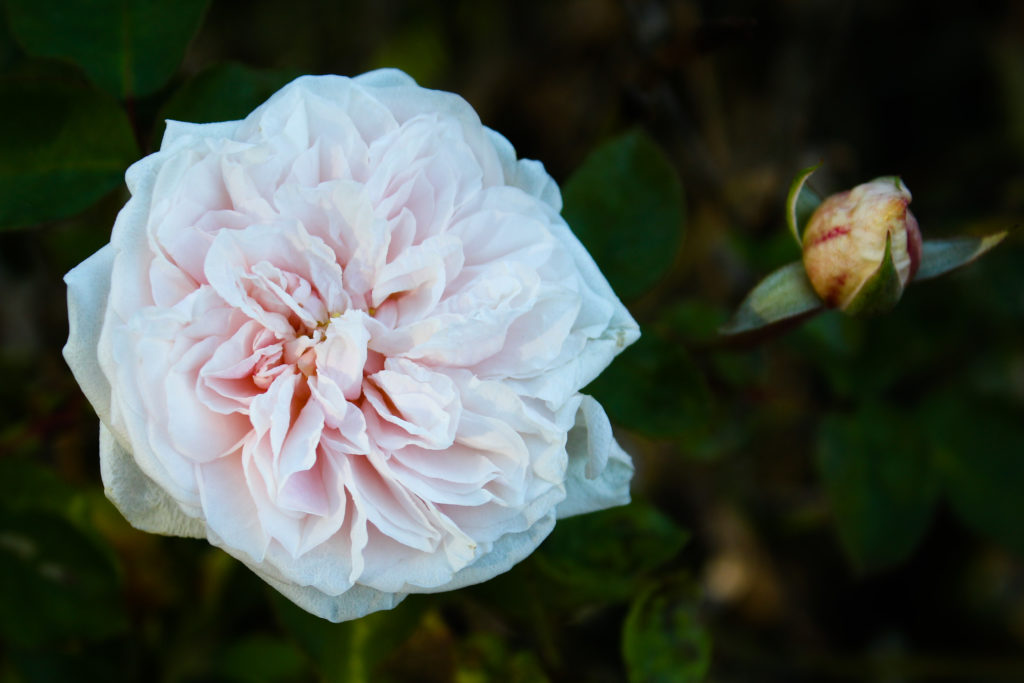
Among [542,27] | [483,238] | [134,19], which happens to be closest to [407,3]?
[542,27]

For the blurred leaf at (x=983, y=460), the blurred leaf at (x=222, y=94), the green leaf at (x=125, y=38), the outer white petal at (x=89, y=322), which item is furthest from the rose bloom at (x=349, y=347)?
the blurred leaf at (x=983, y=460)

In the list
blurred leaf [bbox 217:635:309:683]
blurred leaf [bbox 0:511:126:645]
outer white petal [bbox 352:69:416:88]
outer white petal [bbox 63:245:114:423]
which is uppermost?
outer white petal [bbox 352:69:416:88]

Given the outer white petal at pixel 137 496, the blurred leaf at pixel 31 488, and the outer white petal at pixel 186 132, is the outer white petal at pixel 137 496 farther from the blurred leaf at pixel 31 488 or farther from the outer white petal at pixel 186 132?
the blurred leaf at pixel 31 488

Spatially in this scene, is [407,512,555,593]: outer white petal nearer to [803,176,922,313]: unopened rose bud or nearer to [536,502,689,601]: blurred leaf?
[536,502,689,601]: blurred leaf

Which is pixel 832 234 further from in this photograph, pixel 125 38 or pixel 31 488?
pixel 31 488

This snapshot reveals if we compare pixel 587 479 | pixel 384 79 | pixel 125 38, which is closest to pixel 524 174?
pixel 384 79

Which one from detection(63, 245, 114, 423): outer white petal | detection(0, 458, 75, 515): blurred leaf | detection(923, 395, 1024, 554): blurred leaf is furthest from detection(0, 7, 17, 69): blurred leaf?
detection(923, 395, 1024, 554): blurred leaf
